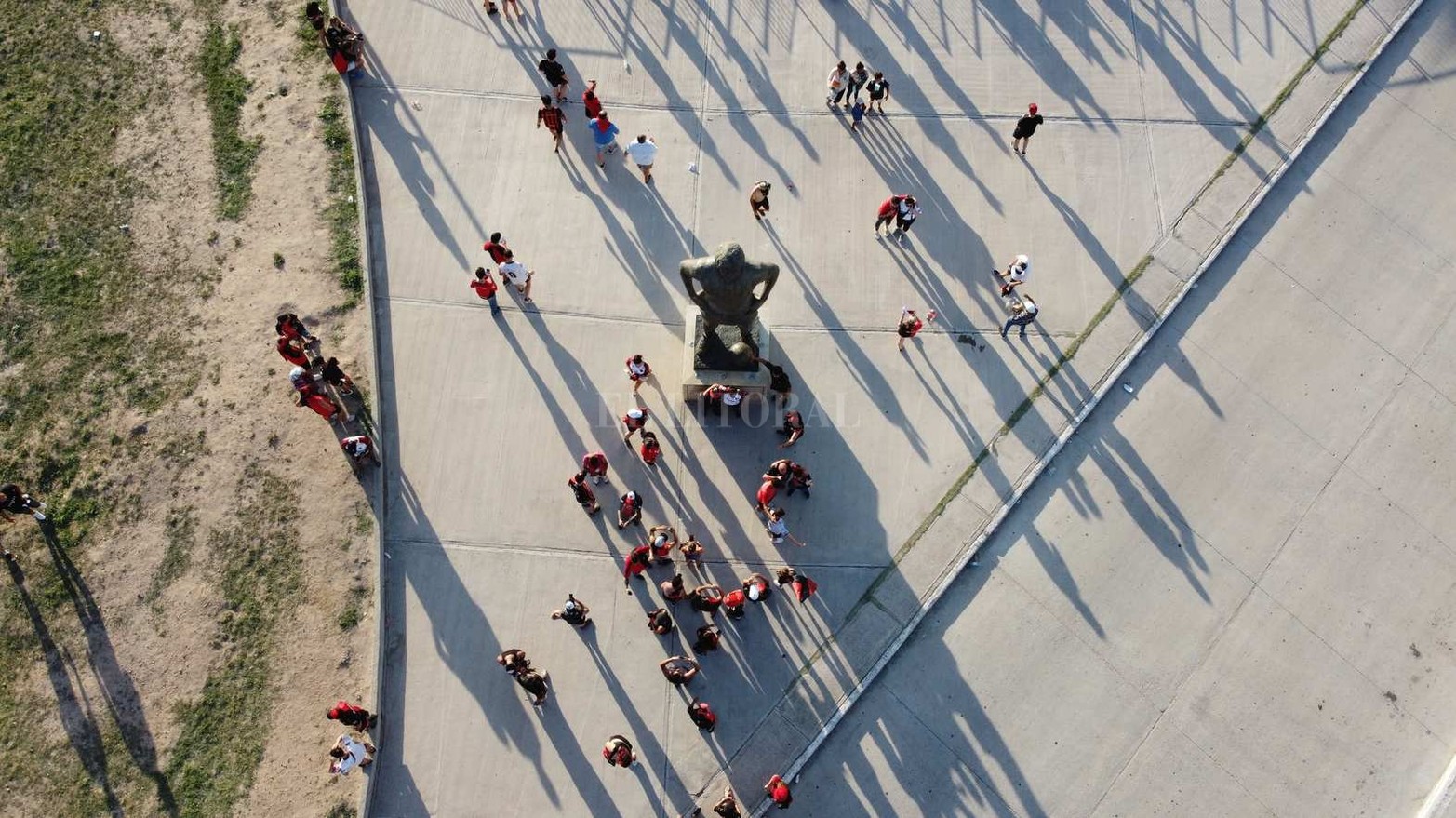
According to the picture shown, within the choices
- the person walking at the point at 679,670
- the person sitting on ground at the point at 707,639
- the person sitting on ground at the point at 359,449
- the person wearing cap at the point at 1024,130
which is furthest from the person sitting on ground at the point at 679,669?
the person wearing cap at the point at 1024,130

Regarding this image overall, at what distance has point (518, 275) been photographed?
13.3 metres

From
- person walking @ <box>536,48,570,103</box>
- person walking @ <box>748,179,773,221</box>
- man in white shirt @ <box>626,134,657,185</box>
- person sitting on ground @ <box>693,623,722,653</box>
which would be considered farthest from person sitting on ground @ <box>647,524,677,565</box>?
person walking @ <box>536,48,570,103</box>

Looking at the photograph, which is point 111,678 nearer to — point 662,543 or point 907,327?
point 662,543

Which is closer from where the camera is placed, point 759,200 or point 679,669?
point 679,669

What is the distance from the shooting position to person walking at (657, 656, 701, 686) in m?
11.3

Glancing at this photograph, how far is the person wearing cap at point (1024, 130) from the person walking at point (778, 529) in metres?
8.00

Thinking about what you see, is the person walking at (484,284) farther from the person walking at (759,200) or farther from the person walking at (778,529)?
the person walking at (778,529)

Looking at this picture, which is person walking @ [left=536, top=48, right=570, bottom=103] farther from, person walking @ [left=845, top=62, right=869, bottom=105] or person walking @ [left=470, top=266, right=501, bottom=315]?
person walking @ [left=845, top=62, right=869, bottom=105]

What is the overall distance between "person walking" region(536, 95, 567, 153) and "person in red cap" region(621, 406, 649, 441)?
5442mm

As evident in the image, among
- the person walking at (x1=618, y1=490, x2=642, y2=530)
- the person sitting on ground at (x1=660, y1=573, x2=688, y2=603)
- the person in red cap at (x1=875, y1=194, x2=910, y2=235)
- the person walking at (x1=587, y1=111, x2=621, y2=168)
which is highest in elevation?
the person in red cap at (x1=875, y1=194, x2=910, y2=235)

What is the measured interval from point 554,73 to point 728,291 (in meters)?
7.04

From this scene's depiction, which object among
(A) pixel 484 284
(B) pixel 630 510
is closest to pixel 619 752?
(B) pixel 630 510

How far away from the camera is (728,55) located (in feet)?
51.8

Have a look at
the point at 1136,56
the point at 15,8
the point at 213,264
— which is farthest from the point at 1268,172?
the point at 15,8
